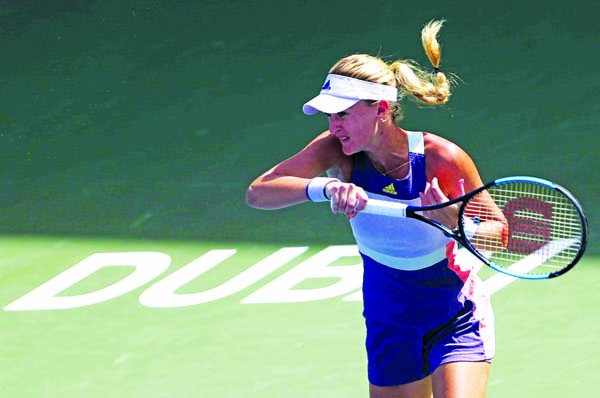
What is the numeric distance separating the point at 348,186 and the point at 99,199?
4794 millimetres

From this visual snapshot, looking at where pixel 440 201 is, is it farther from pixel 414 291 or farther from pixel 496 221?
pixel 414 291

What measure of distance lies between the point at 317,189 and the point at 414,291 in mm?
690

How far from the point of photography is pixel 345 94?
6125 mm

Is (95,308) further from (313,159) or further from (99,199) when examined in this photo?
(313,159)

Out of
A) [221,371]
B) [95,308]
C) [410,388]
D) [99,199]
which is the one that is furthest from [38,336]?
[410,388]

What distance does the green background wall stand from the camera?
1027 cm

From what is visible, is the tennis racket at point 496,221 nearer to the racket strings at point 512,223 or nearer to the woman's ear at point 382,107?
the racket strings at point 512,223

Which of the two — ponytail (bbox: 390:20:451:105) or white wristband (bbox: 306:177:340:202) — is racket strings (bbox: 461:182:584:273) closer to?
ponytail (bbox: 390:20:451:105)

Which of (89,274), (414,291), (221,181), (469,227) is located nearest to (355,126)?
(469,227)

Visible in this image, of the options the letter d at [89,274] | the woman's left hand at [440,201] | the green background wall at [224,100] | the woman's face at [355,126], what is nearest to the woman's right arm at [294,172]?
the woman's face at [355,126]

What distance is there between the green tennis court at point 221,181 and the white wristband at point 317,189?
6.31 feet

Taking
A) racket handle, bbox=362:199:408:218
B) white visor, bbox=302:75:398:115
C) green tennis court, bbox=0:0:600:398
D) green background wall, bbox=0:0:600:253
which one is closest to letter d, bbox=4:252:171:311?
green tennis court, bbox=0:0:600:398

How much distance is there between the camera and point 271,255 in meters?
9.47

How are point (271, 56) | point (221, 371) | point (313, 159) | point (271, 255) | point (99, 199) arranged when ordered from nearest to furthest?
point (313, 159) < point (221, 371) < point (271, 255) < point (99, 199) < point (271, 56)
